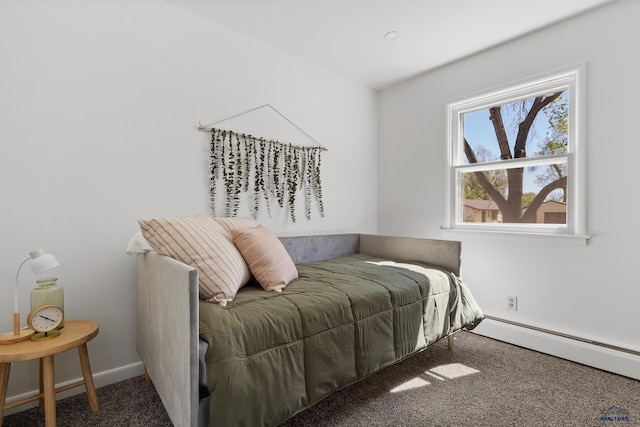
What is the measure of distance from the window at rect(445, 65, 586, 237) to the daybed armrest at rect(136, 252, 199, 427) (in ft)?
7.63

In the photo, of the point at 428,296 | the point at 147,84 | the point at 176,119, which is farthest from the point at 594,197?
the point at 147,84

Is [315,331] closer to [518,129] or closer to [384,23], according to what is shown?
[384,23]

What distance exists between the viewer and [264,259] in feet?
5.38

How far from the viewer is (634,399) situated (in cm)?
159

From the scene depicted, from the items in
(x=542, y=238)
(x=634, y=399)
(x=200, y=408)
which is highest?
(x=542, y=238)

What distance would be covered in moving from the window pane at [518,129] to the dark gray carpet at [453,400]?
148 centimetres

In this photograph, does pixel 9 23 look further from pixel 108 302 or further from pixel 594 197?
pixel 594 197

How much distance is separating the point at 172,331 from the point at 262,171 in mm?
1438

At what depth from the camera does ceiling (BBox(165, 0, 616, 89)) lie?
1.94 metres

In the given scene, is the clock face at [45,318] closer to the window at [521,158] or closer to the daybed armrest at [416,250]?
the daybed armrest at [416,250]

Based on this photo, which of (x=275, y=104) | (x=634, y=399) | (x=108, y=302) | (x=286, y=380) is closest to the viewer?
(x=286, y=380)

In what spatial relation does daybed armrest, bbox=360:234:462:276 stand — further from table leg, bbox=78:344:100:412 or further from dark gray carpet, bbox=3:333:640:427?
table leg, bbox=78:344:100:412

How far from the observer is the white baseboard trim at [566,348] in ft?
6.05

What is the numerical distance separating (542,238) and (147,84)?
281 centimetres
